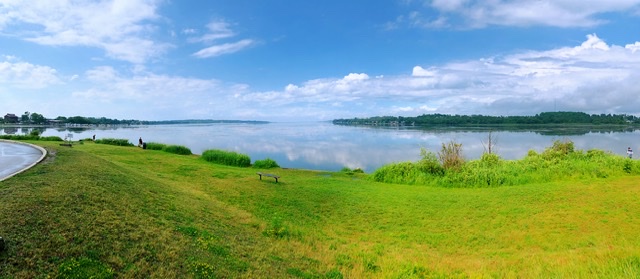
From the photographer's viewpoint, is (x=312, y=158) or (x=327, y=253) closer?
(x=327, y=253)

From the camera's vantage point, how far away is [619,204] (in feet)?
35.9

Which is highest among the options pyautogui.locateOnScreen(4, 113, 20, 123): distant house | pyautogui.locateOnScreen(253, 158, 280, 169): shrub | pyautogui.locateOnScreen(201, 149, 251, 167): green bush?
pyautogui.locateOnScreen(4, 113, 20, 123): distant house

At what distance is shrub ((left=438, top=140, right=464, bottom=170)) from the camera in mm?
19438

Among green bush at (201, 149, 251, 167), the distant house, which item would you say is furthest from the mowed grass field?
the distant house

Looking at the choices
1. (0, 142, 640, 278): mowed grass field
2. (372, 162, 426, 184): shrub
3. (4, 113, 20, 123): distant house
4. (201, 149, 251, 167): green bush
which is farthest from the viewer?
(4, 113, 20, 123): distant house

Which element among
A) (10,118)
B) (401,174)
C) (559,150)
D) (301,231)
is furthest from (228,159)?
(10,118)

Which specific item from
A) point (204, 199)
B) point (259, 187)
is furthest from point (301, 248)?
point (259, 187)

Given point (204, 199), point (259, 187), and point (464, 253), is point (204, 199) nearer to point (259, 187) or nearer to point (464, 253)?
point (259, 187)

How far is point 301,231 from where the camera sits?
885cm

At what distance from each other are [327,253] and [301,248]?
2.00 feet

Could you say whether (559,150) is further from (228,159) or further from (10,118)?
(10,118)

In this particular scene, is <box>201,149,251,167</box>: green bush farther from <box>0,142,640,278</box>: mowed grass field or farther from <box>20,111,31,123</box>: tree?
<box>20,111,31,123</box>: tree

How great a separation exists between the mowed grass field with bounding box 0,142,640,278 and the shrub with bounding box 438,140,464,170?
5307 millimetres

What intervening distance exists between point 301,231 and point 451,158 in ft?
45.5
